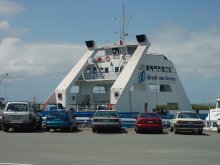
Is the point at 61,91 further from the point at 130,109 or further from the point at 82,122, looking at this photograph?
the point at 82,122

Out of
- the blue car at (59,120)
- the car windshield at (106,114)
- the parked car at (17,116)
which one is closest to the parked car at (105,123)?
the car windshield at (106,114)

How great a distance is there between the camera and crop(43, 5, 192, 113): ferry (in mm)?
37406

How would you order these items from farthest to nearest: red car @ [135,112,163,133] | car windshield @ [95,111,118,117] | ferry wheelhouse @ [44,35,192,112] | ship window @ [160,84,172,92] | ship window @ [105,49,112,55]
Result: ship window @ [160,84,172,92]
ship window @ [105,49,112,55]
ferry wheelhouse @ [44,35,192,112]
car windshield @ [95,111,118,117]
red car @ [135,112,163,133]

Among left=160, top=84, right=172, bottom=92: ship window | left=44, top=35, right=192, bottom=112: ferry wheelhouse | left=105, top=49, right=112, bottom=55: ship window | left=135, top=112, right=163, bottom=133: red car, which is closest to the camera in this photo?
left=135, top=112, right=163, bottom=133: red car

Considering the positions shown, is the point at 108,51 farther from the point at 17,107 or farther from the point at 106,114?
the point at 17,107

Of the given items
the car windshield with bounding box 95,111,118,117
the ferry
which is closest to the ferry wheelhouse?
the ferry

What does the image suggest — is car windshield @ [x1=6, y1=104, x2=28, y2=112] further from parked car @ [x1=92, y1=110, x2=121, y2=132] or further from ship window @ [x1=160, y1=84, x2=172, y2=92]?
ship window @ [x1=160, y1=84, x2=172, y2=92]

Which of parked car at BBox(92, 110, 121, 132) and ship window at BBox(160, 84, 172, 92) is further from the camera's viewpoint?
ship window at BBox(160, 84, 172, 92)

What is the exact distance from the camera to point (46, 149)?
45.2 ft

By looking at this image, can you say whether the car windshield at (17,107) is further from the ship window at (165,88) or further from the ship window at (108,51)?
the ship window at (165,88)

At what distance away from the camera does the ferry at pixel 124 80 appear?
37406 mm

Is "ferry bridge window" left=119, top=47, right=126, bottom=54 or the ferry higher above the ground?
"ferry bridge window" left=119, top=47, right=126, bottom=54

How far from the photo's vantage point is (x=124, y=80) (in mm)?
36125

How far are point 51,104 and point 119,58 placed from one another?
8021 mm
